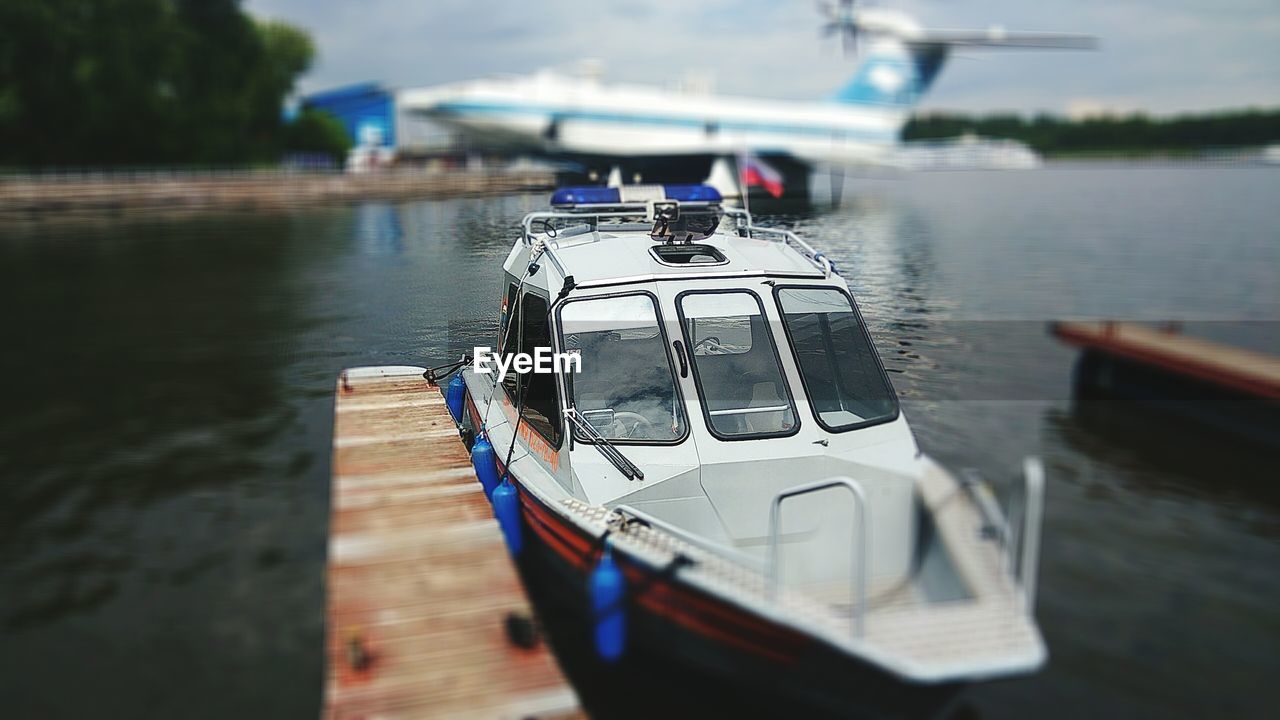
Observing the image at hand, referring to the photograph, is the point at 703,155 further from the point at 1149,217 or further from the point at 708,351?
the point at 1149,217

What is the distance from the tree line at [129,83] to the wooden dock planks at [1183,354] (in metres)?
57.4

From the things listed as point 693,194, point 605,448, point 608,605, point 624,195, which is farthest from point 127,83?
point 608,605

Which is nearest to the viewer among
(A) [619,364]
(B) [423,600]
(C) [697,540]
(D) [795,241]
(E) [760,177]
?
(C) [697,540]

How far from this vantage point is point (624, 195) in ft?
27.2

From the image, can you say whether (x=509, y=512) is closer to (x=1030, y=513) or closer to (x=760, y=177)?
(x=1030, y=513)

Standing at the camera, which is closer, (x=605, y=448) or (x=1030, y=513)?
(x=1030, y=513)

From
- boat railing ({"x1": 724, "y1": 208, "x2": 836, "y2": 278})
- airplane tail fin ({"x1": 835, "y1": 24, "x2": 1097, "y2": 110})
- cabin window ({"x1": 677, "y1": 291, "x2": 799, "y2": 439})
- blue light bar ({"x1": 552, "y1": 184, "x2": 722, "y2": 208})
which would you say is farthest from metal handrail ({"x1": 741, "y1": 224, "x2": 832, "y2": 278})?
airplane tail fin ({"x1": 835, "y1": 24, "x2": 1097, "y2": 110})

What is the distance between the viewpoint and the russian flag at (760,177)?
995 cm

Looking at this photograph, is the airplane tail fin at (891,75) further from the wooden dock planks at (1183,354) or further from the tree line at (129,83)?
the wooden dock planks at (1183,354)

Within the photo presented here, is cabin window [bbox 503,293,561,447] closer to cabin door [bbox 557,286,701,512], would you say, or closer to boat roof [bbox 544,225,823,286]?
cabin door [bbox 557,286,701,512]

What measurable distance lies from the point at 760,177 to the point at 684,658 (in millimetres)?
6341

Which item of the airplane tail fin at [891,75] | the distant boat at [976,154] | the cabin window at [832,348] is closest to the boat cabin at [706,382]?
the cabin window at [832,348]

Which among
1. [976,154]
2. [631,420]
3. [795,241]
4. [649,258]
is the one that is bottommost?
[631,420]

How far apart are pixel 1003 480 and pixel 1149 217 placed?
4486 cm
